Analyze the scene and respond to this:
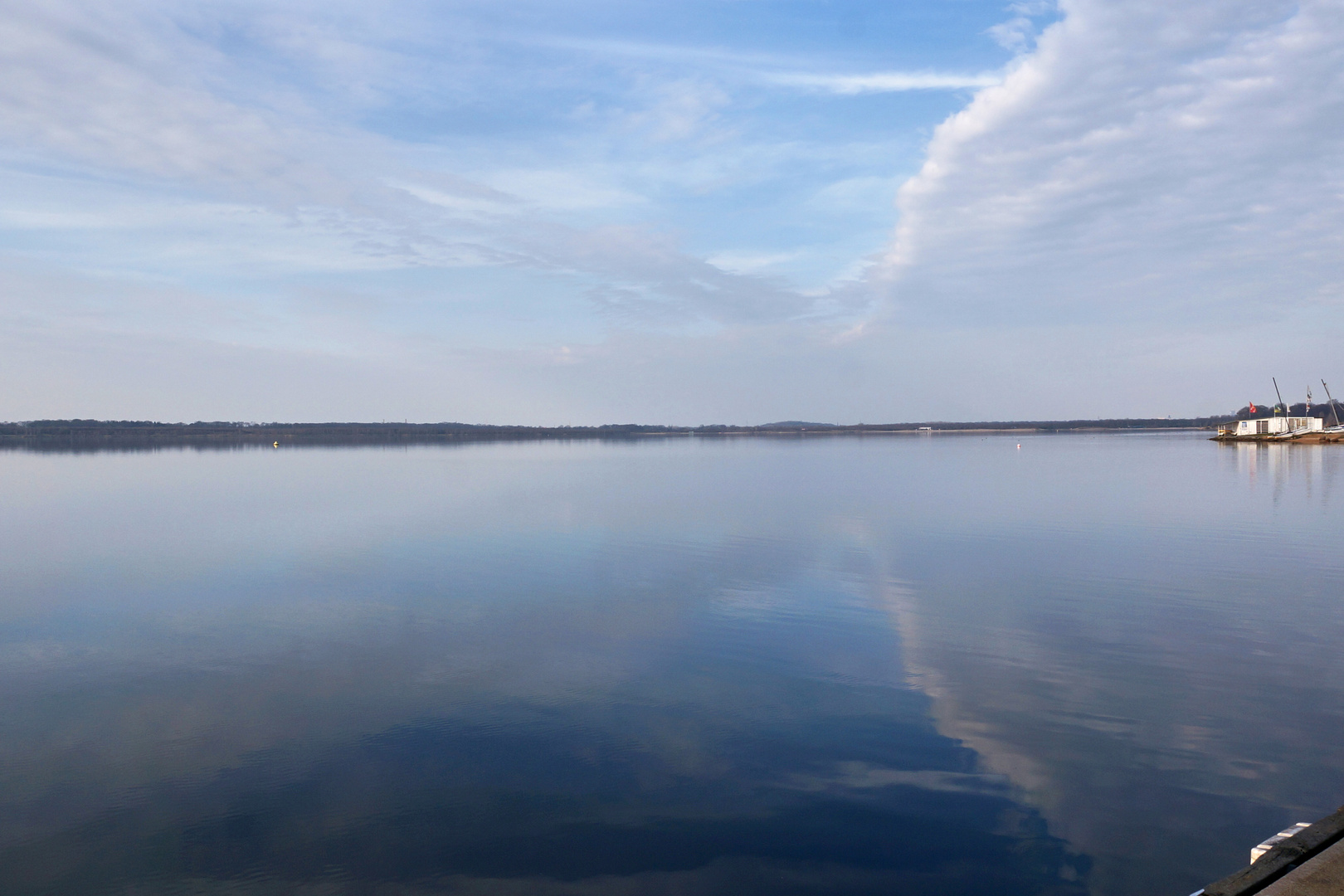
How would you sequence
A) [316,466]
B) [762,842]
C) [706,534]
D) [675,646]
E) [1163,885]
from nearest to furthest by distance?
[1163,885]
[762,842]
[675,646]
[706,534]
[316,466]

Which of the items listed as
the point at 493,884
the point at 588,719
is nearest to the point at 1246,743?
the point at 588,719

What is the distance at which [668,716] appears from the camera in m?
8.83

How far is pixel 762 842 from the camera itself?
6.21 meters

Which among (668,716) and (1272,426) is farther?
(1272,426)

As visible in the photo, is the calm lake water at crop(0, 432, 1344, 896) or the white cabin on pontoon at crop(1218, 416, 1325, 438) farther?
the white cabin on pontoon at crop(1218, 416, 1325, 438)

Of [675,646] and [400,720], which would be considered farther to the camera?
[675,646]

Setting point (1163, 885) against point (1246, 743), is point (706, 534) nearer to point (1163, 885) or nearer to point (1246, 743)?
point (1246, 743)

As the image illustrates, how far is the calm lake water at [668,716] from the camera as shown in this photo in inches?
239

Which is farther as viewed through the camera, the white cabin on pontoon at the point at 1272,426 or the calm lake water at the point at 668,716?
the white cabin on pontoon at the point at 1272,426

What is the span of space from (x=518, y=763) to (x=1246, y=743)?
7.23 m

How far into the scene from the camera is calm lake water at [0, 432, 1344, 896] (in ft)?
19.9

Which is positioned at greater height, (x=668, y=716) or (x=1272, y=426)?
(x=1272, y=426)

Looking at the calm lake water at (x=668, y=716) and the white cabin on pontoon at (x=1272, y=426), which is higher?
the white cabin on pontoon at (x=1272, y=426)

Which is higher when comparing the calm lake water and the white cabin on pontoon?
the white cabin on pontoon
